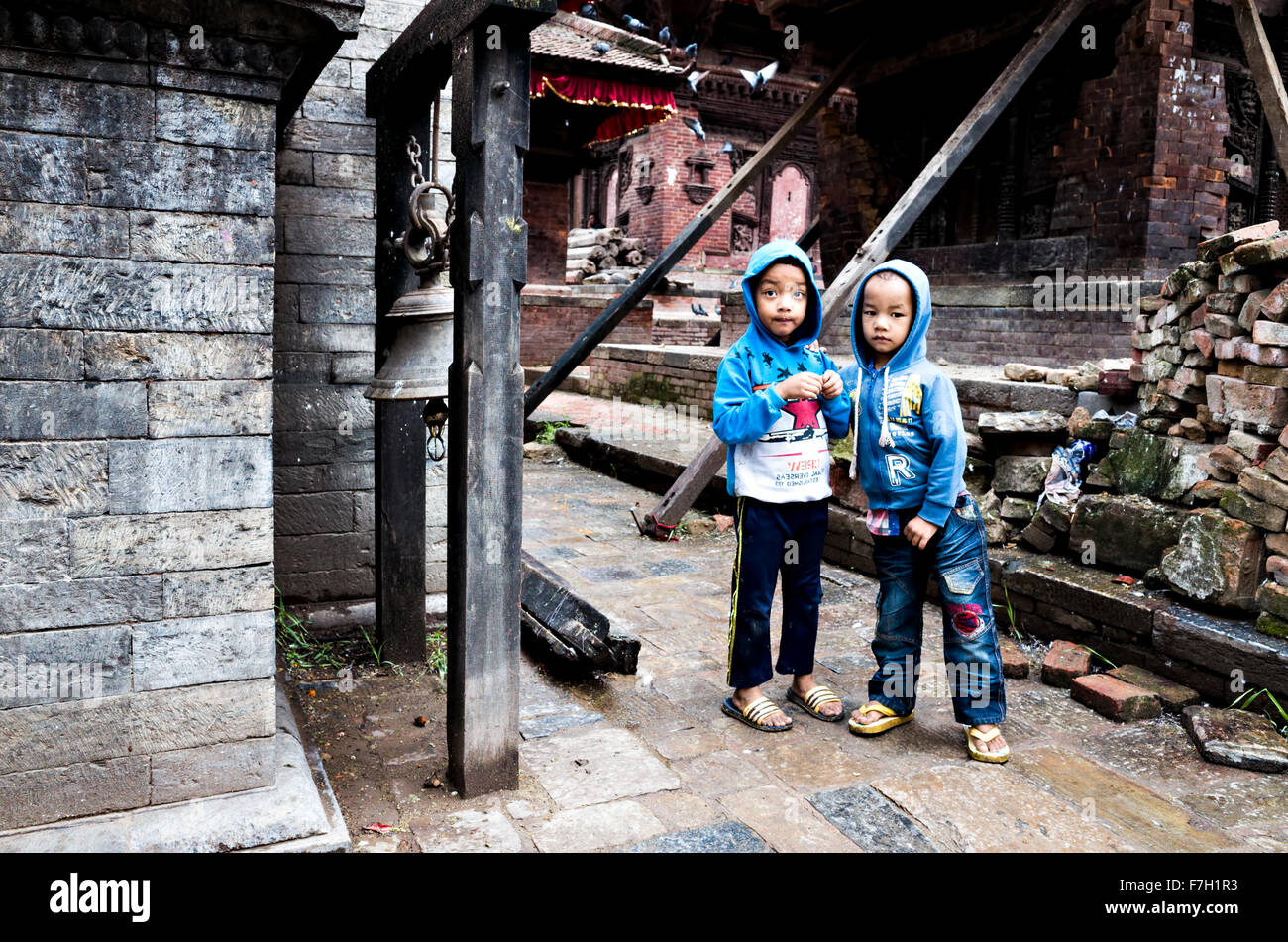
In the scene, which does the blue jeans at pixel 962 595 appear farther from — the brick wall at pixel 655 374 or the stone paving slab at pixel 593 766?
the brick wall at pixel 655 374

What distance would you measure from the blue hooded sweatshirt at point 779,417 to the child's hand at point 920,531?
361mm

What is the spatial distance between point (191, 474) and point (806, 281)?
2140 millimetres

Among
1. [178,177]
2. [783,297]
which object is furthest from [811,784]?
[178,177]

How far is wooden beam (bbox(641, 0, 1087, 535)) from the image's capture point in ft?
20.4

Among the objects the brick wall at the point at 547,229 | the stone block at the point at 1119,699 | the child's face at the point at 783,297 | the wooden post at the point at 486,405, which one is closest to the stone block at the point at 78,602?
the wooden post at the point at 486,405

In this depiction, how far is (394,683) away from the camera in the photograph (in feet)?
13.2

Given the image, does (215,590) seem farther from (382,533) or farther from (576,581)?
(576,581)

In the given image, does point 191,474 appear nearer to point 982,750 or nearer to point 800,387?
point 800,387

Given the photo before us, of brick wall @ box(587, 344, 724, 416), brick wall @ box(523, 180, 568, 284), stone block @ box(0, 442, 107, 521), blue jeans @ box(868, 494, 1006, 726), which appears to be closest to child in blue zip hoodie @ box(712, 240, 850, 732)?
blue jeans @ box(868, 494, 1006, 726)

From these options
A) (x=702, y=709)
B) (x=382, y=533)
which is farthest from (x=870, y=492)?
(x=382, y=533)

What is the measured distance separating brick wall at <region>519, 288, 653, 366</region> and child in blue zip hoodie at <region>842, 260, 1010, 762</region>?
1188cm

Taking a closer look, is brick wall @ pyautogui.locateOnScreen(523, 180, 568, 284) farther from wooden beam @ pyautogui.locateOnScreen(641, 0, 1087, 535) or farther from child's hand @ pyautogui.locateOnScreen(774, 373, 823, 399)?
child's hand @ pyautogui.locateOnScreen(774, 373, 823, 399)

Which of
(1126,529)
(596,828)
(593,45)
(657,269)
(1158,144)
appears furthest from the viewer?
(593,45)

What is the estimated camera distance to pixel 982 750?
340cm
